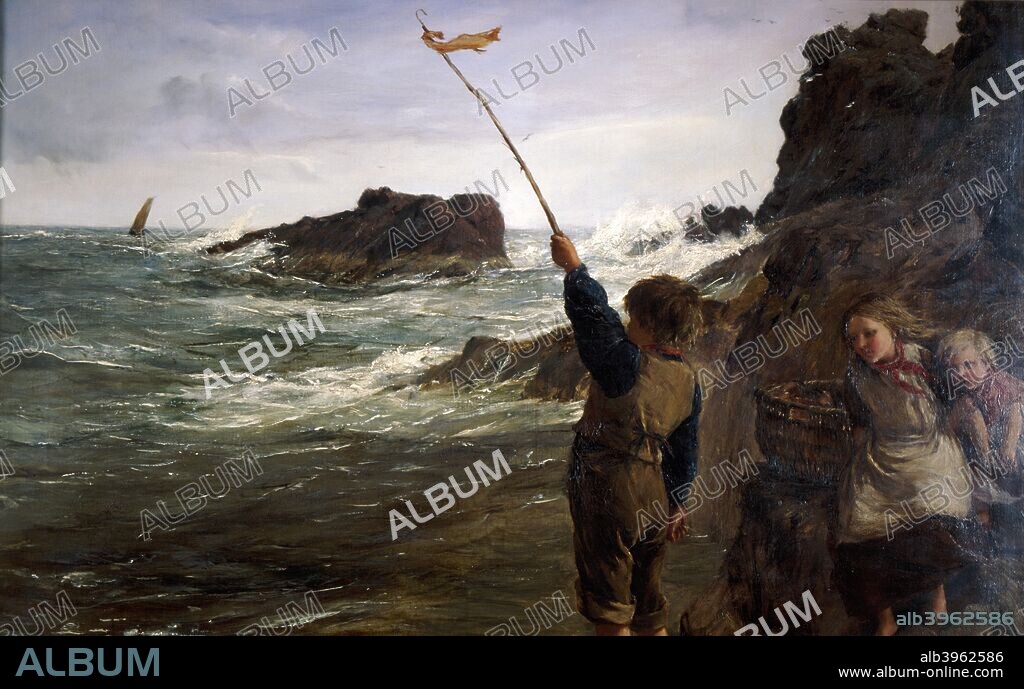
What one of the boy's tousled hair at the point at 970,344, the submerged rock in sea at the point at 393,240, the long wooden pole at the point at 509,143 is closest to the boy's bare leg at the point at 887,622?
the boy's tousled hair at the point at 970,344

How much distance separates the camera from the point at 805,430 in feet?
15.1

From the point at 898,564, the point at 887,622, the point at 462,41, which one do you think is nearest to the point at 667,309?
the point at 898,564

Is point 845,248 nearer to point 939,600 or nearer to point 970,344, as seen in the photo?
point 970,344

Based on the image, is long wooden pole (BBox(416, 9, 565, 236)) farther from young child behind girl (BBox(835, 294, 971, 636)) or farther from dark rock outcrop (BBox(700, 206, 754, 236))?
young child behind girl (BBox(835, 294, 971, 636))

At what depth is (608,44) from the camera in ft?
16.2

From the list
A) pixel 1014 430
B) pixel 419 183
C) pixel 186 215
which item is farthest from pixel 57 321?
pixel 1014 430

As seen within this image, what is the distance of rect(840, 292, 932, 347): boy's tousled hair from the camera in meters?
4.64

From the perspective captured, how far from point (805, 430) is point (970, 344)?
110 centimetres

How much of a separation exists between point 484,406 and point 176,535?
189cm

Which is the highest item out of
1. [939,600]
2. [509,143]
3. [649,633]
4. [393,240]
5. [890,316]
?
[509,143]

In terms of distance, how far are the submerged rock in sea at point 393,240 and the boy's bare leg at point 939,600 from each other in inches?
122

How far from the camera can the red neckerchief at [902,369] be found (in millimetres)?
4562
